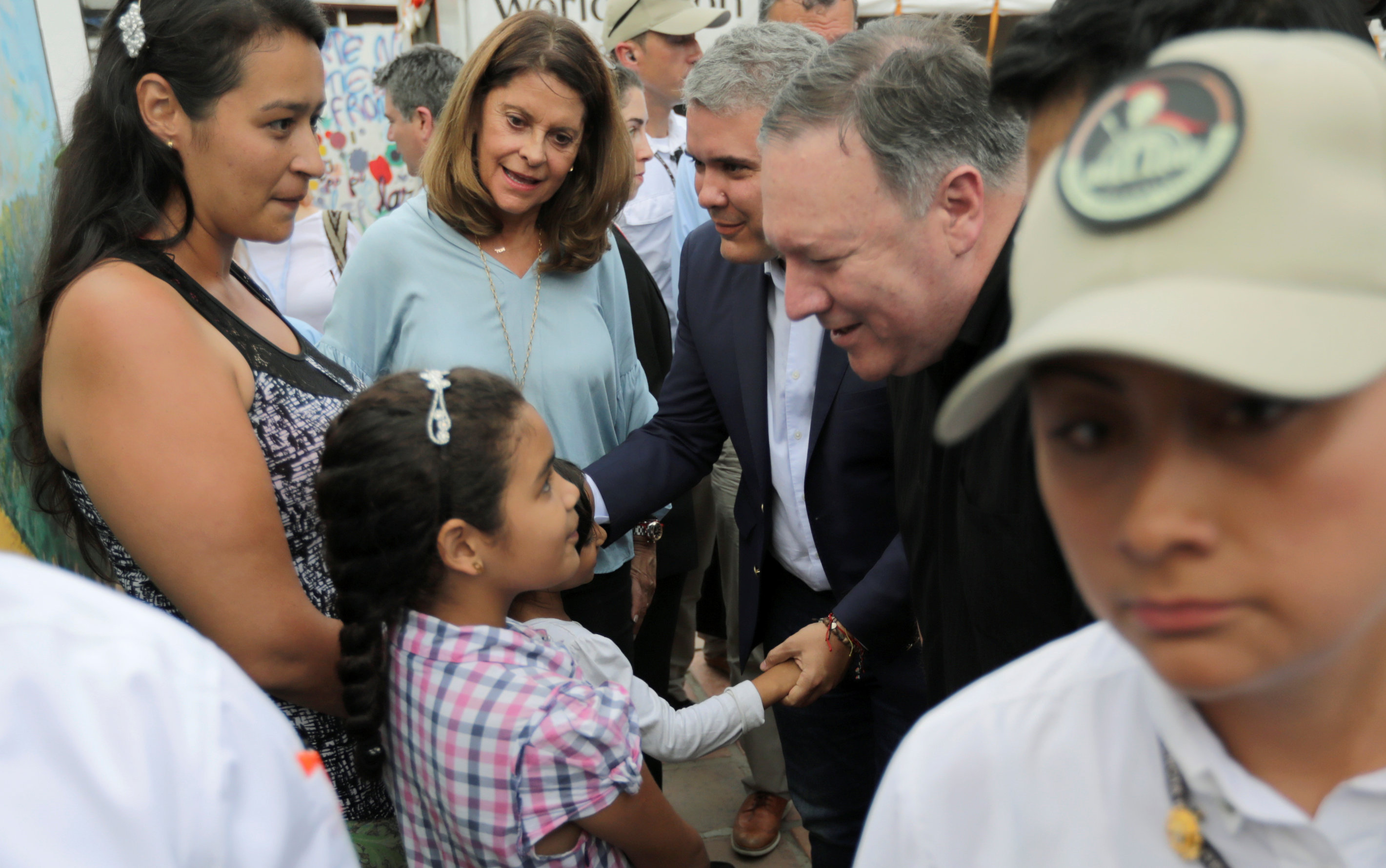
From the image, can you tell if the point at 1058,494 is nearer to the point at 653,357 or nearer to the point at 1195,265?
the point at 1195,265

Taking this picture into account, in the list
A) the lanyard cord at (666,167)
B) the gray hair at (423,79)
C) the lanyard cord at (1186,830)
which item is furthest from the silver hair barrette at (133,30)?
the lanyard cord at (666,167)

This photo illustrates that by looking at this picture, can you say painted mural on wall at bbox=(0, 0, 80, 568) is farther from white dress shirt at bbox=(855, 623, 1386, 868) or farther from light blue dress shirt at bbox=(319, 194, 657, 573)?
white dress shirt at bbox=(855, 623, 1386, 868)

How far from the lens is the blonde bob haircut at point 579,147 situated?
9.12ft

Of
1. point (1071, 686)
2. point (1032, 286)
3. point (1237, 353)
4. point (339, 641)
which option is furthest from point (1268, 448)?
point (339, 641)

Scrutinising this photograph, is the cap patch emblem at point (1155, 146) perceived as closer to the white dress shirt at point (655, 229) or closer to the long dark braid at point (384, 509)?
the long dark braid at point (384, 509)

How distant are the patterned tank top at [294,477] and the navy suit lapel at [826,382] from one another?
1113 mm

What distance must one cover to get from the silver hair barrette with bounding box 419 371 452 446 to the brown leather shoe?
2349mm

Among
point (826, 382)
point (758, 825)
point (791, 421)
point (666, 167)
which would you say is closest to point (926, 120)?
point (826, 382)

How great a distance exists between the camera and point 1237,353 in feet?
1.85

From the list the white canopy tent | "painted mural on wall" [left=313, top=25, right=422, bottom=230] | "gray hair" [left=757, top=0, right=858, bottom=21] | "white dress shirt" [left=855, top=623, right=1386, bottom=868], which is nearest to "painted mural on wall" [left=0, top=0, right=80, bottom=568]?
"white dress shirt" [left=855, top=623, right=1386, bottom=868]

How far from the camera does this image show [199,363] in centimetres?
162

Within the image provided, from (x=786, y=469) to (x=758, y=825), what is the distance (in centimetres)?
167

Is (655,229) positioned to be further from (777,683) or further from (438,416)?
(438,416)

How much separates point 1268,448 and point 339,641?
1.63 metres
